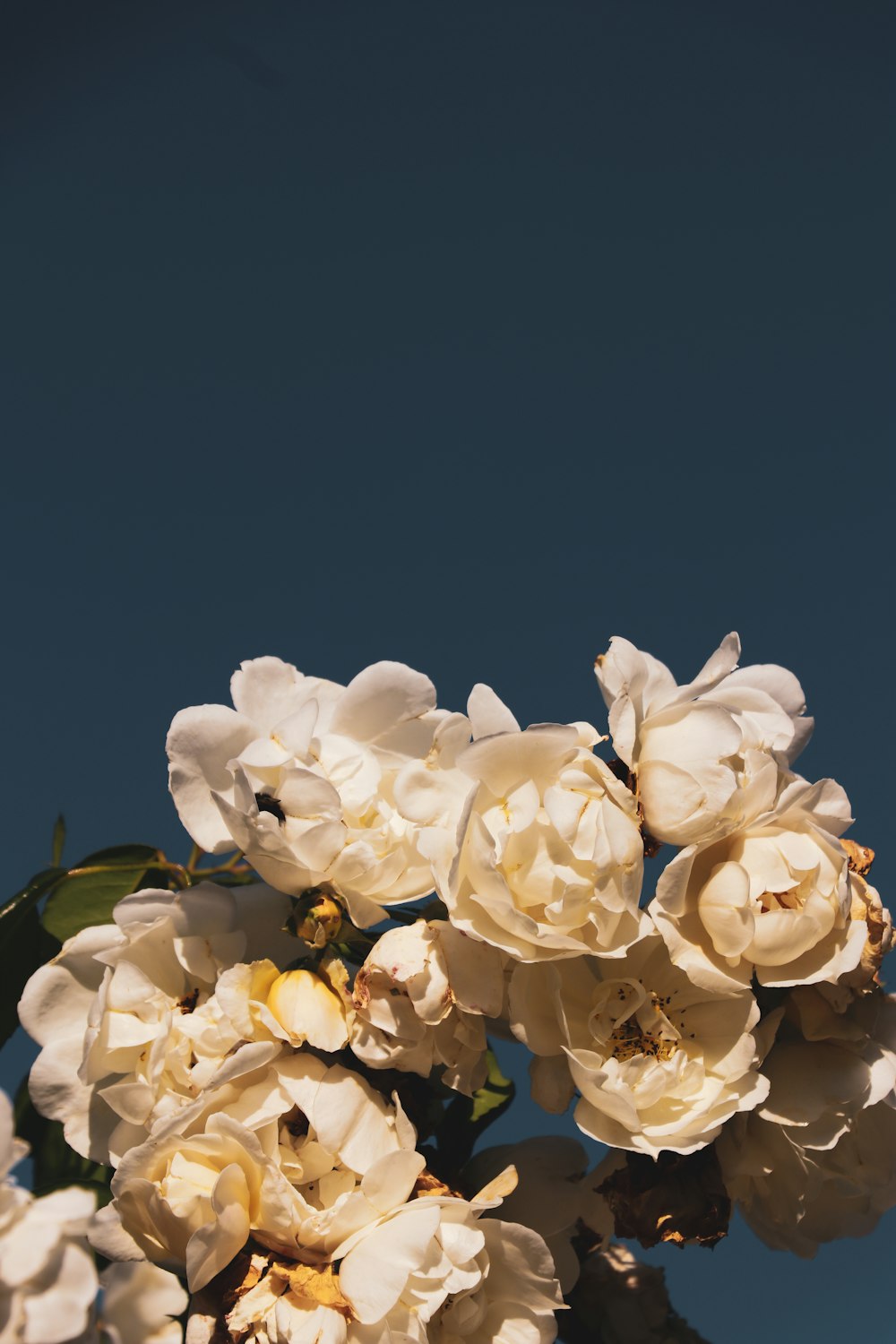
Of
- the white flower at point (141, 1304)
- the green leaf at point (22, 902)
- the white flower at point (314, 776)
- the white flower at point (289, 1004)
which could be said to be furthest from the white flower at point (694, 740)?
the green leaf at point (22, 902)

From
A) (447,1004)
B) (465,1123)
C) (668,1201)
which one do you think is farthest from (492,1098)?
(447,1004)

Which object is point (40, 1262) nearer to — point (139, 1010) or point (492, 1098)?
point (139, 1010)

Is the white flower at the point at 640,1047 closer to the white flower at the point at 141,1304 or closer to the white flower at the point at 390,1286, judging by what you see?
the white flower at the point at 390,1286

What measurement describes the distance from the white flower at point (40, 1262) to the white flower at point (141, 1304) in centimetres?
9

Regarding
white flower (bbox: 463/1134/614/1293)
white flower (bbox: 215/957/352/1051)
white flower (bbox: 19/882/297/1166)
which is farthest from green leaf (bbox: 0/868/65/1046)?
white flower (bbox: 463/1134/614/1293)

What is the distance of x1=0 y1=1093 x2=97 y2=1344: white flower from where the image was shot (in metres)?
0.62

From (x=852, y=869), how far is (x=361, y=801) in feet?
1.28

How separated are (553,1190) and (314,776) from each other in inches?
17.0

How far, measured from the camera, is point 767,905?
883 mm

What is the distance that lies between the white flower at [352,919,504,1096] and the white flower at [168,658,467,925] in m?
0.05

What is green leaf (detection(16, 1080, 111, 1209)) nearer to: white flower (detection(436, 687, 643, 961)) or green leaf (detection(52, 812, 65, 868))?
green leaf (detection(52, 812, 65, 868))

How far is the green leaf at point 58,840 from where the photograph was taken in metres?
1.20

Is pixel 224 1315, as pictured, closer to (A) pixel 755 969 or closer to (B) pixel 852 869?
(A) pixel 755 969

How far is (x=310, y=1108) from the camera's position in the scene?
0.83 m
